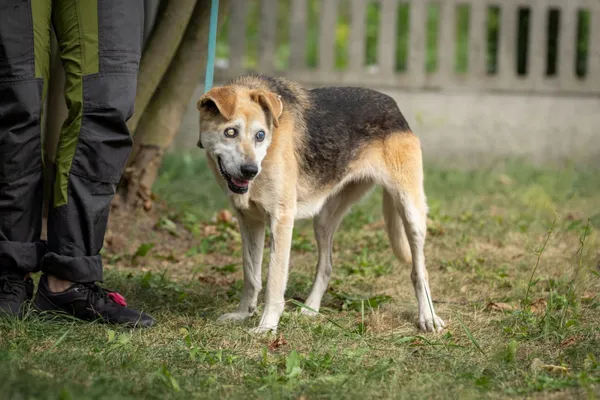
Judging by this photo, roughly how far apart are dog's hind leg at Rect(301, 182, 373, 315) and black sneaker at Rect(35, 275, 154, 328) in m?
1.16

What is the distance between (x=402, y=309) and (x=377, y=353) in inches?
38.2

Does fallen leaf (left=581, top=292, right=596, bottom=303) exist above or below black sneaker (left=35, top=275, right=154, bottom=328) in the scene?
below

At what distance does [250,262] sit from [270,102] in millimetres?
961

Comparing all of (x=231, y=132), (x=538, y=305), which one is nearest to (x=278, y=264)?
(x=231, y=132)

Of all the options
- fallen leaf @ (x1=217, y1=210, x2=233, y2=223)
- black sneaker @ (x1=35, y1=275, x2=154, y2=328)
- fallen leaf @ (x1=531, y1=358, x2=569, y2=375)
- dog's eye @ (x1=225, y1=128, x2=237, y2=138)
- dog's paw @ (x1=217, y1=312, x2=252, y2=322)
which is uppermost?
dog's eye @ (x1=225, y1=128, x2=237, y2=138)

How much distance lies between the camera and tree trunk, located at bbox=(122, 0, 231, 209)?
633 cm

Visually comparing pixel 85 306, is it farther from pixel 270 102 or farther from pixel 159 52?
pixel 159 52

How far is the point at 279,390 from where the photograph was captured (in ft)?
10.6

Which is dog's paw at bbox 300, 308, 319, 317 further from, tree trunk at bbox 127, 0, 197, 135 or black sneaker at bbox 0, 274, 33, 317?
tree trunk at bbox 127, 0, 197, 135

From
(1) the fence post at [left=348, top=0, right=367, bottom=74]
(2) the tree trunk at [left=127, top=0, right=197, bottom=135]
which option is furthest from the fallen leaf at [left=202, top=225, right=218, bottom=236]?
(1) the fence post at [left=348, top=0, right=367, bottom=74]

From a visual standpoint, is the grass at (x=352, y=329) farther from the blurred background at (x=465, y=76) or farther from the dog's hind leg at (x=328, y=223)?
the blurred background at (x=465, y=76)

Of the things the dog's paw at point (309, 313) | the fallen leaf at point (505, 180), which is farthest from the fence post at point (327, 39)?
the dog's paw at point (309, 313)

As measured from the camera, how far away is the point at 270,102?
4180mm

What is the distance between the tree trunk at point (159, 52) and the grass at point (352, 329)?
3.46ft
